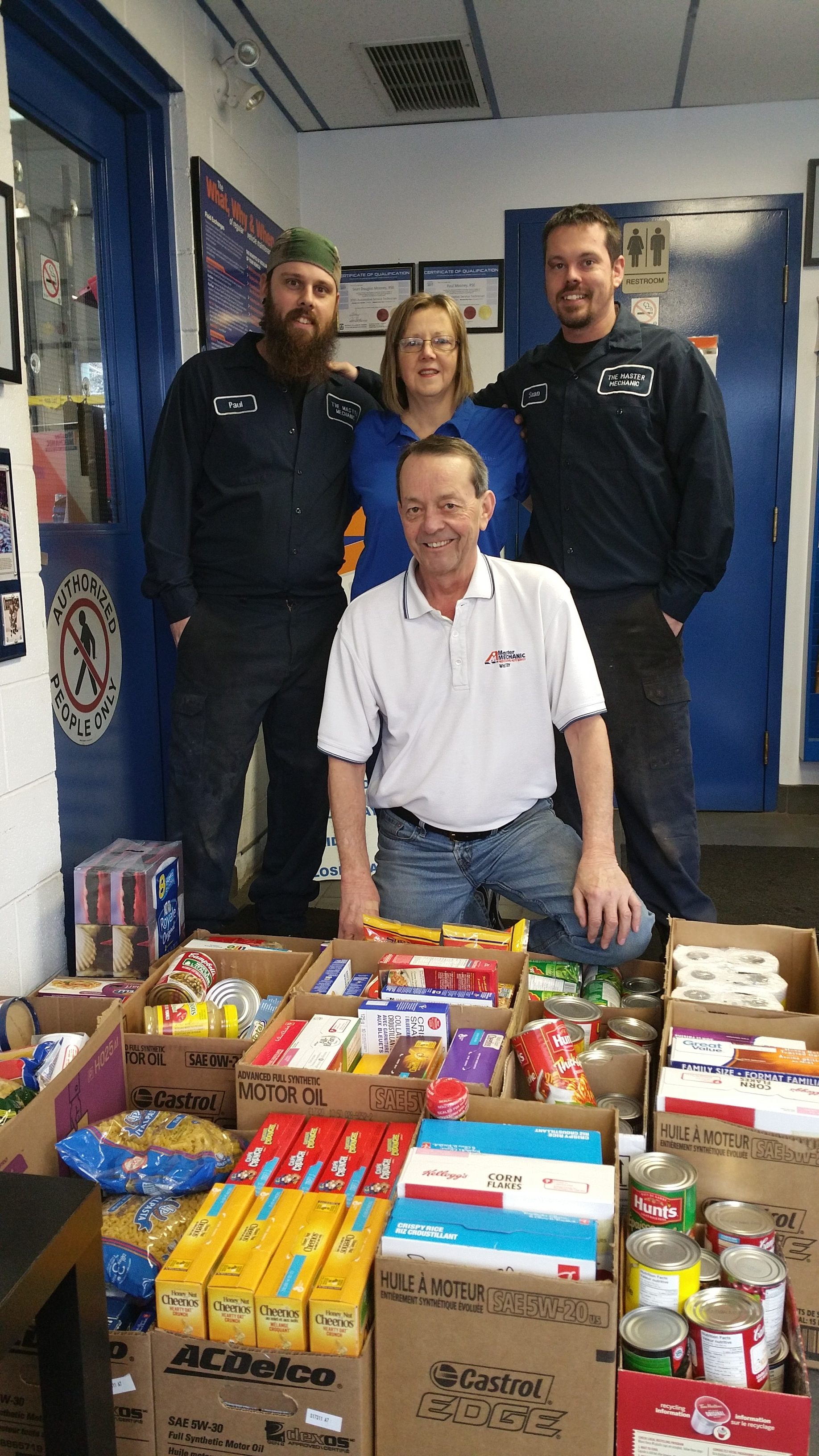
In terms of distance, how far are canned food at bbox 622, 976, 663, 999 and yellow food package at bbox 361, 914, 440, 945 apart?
364 millimetres

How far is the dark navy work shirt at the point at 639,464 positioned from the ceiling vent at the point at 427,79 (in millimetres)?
1522

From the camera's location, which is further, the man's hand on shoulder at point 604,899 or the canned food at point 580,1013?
the man's hand on shoulder at point 604,899

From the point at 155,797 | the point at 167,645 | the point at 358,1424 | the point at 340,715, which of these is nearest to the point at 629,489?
the point at 340,715

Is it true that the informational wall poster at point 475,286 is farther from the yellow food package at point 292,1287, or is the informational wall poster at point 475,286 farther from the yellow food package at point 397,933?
the yellow food package at point 292,1287

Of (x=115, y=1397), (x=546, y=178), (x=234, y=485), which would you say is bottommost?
(x=115, y=1397)

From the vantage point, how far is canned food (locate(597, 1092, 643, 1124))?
1.52 m

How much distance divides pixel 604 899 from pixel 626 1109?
0.49 metres

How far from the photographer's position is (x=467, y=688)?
209cm

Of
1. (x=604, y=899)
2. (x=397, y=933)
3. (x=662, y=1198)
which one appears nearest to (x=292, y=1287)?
(x=662, y=1198)

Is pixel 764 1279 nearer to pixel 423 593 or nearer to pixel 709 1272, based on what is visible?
pixel 709 1272

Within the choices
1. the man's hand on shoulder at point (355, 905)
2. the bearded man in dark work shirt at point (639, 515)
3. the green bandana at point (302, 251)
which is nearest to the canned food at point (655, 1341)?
the man's hand on shoulder at point (355, 905)

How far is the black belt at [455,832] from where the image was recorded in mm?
2137

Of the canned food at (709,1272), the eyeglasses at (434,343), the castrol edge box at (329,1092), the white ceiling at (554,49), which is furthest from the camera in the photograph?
the white ceiling at (554,49)

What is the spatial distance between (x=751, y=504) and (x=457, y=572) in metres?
2.58
